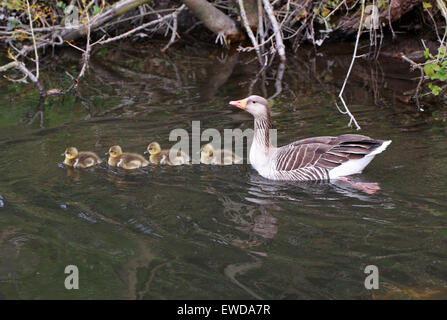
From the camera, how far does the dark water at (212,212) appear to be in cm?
471

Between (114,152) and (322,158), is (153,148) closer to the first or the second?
(114,152)

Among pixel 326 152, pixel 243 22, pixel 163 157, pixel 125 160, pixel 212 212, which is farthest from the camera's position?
pixel 243 22

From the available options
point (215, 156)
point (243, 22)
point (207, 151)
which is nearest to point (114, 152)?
point (207, 151)

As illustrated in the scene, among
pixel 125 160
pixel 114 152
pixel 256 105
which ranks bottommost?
pixel 125 160

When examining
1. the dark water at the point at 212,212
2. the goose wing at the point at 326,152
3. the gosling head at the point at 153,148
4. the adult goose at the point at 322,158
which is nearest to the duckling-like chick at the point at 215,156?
the dark water at the point at 212,212

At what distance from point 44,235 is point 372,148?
12.8 feet

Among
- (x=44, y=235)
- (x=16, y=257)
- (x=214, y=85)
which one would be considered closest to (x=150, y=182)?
(x=44, y=235)

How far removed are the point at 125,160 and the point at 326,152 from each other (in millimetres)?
2639

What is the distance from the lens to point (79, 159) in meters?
7.39

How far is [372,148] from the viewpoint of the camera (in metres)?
6.69

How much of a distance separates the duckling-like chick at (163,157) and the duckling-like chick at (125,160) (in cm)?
14

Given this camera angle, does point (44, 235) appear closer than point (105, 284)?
No

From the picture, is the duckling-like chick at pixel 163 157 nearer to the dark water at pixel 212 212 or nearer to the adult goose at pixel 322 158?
the dark water at pixel 212 212
